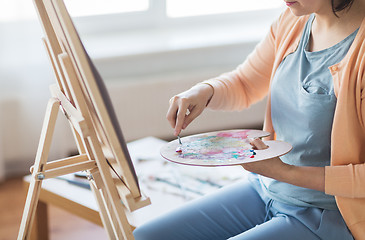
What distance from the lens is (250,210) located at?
4.58 feet

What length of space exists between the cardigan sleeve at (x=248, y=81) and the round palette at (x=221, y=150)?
0.60ft

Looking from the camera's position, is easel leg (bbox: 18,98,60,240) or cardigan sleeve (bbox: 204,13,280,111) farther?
cardigan sleeve (bbox: 204,13,280,111)

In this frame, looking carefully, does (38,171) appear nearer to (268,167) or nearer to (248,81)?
(268,167)

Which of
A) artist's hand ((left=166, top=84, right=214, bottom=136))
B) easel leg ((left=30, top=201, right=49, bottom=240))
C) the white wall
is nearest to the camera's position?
artist's hand ((left=166, top=84, right=214, bottom=136))

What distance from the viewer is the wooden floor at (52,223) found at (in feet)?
7.47

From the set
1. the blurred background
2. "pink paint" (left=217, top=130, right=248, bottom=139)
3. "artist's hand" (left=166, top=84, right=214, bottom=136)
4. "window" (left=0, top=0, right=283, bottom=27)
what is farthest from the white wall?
"pink paint" (left=217, top=130, right=248, bottom=139)

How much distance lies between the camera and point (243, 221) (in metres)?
1.39

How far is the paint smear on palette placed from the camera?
1.19 meters

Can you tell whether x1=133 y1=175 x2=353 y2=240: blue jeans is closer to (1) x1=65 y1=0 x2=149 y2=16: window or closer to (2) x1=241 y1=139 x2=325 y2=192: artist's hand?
(2) x1=241 y1=139 x2=325 y2=192: artist's hand

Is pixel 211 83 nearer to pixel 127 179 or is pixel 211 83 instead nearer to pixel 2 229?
pixel 127 179

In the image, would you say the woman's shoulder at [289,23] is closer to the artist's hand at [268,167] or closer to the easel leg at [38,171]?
the artist's hand at [268,167]

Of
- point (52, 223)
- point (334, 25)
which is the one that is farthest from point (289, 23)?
point (52, 223)

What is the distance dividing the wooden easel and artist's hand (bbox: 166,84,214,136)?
0.70ft

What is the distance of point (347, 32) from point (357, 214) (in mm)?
422
